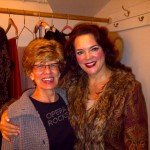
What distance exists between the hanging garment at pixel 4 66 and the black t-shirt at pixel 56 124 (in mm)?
290

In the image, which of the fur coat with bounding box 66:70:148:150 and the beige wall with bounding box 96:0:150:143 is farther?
the beige wall with bounding box 96:0:150:143

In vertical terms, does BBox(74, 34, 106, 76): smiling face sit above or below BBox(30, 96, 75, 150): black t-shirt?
above

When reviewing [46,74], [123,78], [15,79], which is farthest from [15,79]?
[123,78]

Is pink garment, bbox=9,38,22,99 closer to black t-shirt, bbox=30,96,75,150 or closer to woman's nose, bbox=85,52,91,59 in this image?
black t-shirt, bbox=30,96,75,150

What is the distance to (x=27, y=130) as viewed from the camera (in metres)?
1.25

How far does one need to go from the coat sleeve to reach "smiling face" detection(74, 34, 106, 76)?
0.91 ft

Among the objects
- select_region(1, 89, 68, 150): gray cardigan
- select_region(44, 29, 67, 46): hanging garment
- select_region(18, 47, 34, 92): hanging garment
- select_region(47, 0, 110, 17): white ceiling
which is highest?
select_region(47, 0, 110, 17): white ceiling

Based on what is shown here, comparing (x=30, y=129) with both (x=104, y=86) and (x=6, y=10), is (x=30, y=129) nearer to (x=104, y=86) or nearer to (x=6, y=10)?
(x=104, y=86)

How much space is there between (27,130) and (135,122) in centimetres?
64

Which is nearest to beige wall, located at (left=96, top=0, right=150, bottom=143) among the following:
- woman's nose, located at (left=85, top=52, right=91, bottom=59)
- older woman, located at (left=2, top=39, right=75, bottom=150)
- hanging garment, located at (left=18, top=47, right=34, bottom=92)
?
woman's nose, located at (left=85, top=52, right=91, bottom=59)

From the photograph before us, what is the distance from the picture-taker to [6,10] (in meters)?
1.53

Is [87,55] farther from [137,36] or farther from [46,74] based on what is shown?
[137,36]

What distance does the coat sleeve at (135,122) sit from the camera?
1227 mm

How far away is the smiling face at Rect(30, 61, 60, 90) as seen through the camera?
4.36ft
